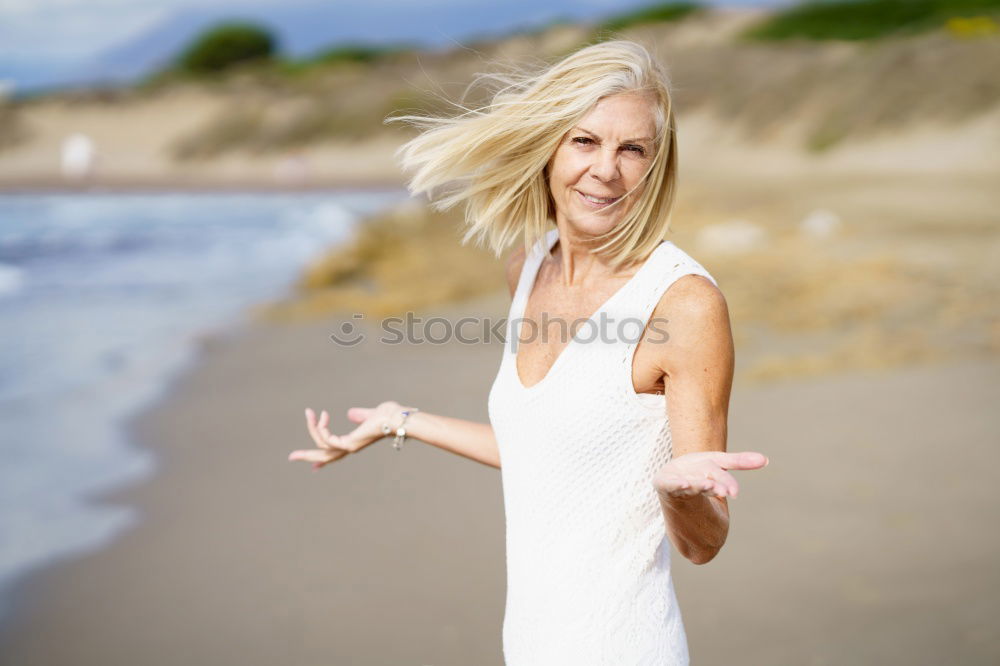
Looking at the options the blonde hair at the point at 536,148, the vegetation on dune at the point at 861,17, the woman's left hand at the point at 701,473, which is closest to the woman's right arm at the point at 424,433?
the blonde hair at the point at 536,148

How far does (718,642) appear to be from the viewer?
4.32m

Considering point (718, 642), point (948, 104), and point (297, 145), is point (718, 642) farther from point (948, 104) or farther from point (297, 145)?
point (297, 145)

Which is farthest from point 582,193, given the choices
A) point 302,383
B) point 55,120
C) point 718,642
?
point 55,120

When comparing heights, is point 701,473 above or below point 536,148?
below

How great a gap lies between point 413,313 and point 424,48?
2219 inches

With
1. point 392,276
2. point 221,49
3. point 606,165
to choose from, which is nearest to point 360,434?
point 606,165

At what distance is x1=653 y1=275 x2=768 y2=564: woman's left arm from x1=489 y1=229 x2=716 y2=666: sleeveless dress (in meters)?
0.07

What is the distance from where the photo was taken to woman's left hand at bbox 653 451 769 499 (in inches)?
65.7

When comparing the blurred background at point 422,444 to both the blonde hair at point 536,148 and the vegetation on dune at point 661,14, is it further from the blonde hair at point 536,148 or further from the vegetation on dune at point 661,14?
the vegetation on dune at point 661,14

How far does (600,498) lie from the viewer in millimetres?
2086

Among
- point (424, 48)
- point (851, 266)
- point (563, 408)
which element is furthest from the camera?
point (424, 48)

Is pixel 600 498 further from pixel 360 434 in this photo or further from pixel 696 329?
pixel 360 434

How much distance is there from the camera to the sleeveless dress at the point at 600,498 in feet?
6.64

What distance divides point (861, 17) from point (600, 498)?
162 feet
